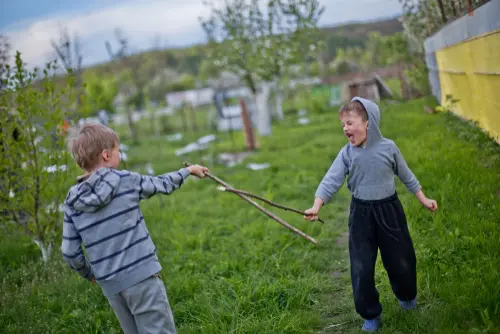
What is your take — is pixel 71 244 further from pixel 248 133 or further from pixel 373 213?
pixel 248 133

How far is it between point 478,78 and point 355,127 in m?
4.90

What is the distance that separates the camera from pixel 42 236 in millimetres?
6254

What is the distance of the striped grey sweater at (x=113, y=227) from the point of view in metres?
2.97

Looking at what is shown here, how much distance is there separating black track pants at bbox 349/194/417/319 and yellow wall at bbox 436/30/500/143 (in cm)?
328

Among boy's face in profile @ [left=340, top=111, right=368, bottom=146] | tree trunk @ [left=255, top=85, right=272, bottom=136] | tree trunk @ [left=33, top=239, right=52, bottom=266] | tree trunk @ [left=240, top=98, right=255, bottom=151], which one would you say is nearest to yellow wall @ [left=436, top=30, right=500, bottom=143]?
boy's face in profile @ [left=340, top=111, right=368, bottom=146]

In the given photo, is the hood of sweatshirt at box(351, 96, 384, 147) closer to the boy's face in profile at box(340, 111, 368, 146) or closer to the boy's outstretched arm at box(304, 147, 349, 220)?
the boy's face in profile at box(340, 111, 368, 146)

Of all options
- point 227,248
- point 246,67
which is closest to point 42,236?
point 227,248

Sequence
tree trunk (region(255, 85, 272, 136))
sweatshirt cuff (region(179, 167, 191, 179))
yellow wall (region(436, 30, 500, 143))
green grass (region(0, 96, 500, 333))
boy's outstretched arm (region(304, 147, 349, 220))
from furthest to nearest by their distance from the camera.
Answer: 1. tree trunk (region(255, 85, 272, 136))
2. yellow wall (region(436, 30, 500, 143))
3. green grass (region(0, 96, 500, 333))
4. boy's outstretched arm (region(304, 147, 349, 220))
5. sweatshirt cuff (region(179, 167, 191, 179))

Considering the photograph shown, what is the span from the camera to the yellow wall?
621cm

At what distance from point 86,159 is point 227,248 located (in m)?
3.23

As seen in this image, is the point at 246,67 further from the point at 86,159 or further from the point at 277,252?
the point at 86,159

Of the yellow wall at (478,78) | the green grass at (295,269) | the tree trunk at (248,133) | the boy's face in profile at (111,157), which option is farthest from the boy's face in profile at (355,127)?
the tree trunk at (248,133)

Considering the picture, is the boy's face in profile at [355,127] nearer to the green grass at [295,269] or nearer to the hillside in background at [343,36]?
the green grass at [295,269]

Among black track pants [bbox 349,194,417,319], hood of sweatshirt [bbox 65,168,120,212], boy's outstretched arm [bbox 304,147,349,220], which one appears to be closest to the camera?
hood of sweatshirt [bbox 65,168,120,212]
